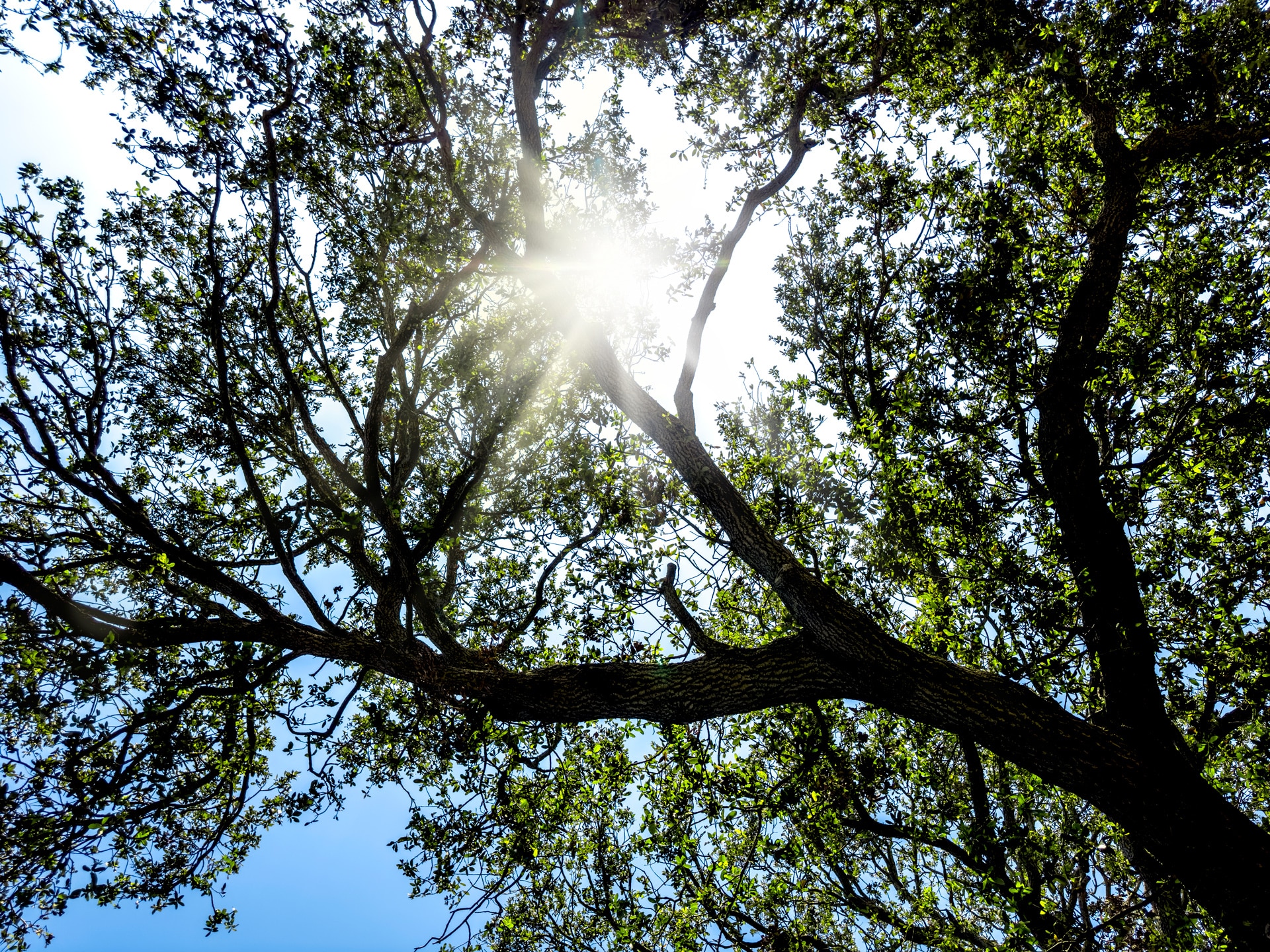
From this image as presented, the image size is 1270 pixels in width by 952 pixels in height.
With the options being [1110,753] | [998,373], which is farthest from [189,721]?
[998,373]

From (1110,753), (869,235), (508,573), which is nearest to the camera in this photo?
(1110,753)

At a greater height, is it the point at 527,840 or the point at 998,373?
the point at 998,373

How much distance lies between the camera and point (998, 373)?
7.68 meters

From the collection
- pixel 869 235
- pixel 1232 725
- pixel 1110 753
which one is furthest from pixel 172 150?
pixel 1232 725

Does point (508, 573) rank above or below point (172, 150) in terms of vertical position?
below

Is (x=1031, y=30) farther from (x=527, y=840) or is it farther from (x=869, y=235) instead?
(x=527, y=840)

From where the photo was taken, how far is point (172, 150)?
6777 millimetres

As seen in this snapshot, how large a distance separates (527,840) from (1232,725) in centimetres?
909

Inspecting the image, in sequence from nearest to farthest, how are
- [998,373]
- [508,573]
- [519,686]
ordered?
1. [519,686]
2. [998,373]
3. [508,573]

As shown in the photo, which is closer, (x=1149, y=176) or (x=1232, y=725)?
(x=1232, y=725)

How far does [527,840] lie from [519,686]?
11.8 feet

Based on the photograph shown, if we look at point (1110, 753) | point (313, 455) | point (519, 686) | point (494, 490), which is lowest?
point (1110, 753)

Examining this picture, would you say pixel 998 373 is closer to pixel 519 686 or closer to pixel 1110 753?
pixel 1110 753

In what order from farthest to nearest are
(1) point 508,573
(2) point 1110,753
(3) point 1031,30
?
(1) point 508,573
(3) point 1031,30
(2) point 1110,753
